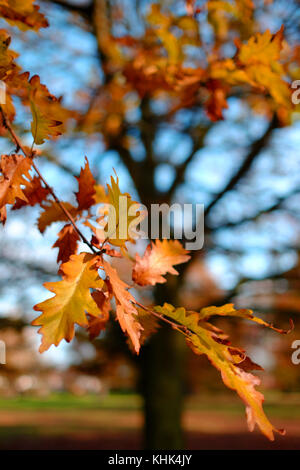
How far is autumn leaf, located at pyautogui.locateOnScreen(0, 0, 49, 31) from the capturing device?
112 cm

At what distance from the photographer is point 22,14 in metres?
1.13

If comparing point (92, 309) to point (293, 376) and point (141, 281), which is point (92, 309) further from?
point (293, 376)

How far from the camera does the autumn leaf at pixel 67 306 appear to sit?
0.73m

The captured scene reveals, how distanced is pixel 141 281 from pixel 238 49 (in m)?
0.83

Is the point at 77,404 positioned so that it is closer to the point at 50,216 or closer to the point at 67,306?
the point at 50,216

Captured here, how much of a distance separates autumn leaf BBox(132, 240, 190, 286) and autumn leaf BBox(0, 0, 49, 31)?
709 millimetres

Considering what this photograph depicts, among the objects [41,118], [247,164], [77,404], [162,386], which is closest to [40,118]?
[41,118]

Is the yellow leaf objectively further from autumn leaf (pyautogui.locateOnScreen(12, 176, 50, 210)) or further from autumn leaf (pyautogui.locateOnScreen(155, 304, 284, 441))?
autumn leaf (pyautogui.locateOnScreen(155, 304, 284, 441))

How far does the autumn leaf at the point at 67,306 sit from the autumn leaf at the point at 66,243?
0.23m

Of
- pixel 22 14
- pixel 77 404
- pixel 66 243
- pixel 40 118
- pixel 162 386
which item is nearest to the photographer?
pixel 40 118

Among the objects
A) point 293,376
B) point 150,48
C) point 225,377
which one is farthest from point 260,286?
point 293,376

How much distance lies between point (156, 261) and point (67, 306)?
0.35 metres

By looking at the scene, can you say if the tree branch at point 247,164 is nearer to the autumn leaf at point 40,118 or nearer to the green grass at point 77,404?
the autumn leaf at point 40,118

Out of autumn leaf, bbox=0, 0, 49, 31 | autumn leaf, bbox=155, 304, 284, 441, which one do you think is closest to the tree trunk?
autumn leaf, bbox=0, 0, 49, 31
